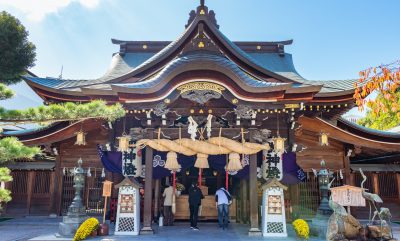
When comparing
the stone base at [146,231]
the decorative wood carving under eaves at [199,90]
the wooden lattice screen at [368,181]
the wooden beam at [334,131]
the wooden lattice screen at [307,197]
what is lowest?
the stone base at [146,231]

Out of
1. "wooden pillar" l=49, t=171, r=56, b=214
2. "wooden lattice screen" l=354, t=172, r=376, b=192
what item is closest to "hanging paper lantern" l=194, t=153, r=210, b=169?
"wooden pillar" l=49, t=171, r=56, b=214

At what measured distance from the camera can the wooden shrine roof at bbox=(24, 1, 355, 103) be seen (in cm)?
938

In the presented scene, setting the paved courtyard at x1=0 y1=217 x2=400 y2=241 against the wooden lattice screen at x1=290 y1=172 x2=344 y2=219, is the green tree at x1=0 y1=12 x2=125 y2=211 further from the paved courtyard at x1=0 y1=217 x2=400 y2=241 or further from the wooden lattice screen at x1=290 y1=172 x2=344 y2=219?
the wooden lattice screen at x1=290 y1=172 x2=344 y2=219

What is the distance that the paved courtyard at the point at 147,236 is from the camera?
28.7 feet

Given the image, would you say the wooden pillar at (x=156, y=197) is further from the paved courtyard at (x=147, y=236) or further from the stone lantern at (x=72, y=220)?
Answer: the stone lantern at (x=72, y=220)

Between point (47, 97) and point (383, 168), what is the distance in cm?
1485

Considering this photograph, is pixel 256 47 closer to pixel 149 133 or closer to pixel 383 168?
pixel 383 168

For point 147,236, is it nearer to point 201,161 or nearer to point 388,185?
point 201,161

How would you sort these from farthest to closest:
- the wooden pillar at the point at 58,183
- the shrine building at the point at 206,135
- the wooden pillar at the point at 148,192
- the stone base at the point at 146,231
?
the wooden pillar at the point at 58,183, the shrine building at the point at 206,135, the wooden pillar at the point at 148,192, the stone base at the point at 146,231

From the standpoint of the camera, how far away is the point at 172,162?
32.6 ft

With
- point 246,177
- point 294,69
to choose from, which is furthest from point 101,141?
point 294,69

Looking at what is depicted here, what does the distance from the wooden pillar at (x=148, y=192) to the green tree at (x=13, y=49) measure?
35.7 feet

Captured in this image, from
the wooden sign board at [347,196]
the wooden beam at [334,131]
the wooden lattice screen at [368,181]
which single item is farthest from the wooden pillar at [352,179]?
the wooden sign board at [347,196]

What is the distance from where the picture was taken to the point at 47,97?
11625 millimetres
